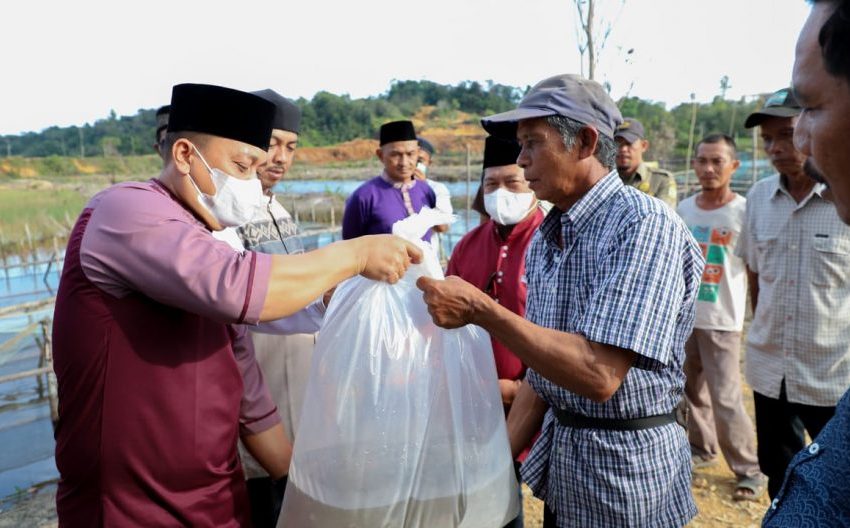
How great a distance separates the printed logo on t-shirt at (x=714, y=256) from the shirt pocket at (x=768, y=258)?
0.74 metres

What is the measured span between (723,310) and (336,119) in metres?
44.7

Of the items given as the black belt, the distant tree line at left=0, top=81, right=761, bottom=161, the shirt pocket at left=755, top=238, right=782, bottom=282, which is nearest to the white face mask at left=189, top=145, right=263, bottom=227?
the black belt

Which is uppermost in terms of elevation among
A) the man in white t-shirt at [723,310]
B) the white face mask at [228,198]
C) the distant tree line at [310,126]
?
the distant tree line at [310,126]

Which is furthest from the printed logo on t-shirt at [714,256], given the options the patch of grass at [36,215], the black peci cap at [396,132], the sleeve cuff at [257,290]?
the patch of grass at [36,215]

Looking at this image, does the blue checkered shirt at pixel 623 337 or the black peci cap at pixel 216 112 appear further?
the black peci cap at pixel 216 112

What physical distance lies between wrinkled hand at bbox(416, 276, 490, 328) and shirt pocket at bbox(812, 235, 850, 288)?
2189mm

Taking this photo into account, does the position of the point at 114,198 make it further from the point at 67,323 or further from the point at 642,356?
the point at 642,356

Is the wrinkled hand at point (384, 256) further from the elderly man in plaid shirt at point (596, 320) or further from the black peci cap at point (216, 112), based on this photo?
the black peci cap at point (216, 112)

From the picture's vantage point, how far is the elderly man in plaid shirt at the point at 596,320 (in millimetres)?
1439

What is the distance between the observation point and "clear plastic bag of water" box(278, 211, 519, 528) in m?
1.52

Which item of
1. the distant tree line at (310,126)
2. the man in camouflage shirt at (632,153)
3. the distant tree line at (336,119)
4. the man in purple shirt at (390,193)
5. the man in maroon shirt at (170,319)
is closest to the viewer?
the man in maroon shirt at (170,319)

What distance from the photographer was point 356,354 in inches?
63.3

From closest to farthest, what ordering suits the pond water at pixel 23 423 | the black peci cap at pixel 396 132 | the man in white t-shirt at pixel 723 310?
the man in white t-shirt at pixel 723 310
the black peci cap at pixel 396 132
the pond water at pixel 23 423

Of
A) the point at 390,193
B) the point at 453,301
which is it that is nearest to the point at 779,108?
the point at 453,301
